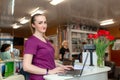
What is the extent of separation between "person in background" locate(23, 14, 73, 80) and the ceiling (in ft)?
7.13

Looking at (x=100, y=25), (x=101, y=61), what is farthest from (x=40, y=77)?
(x=100, y=25)

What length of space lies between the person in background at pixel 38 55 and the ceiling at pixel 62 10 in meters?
2.17

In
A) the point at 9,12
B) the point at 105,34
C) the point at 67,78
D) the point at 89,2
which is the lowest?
the point at 67,78

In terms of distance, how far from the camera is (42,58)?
Answer: 123 cm

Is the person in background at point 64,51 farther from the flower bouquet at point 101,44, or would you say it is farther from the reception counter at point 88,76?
the reception counter at point 88,76

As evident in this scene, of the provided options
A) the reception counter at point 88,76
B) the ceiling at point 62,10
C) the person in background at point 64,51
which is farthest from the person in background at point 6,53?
the reception counter at point 88,76

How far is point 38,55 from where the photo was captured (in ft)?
3.99

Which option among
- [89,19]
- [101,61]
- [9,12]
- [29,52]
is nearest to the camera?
[29,52]

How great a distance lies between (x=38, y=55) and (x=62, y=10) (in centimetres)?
387

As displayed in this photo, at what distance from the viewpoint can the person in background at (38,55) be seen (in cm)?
115

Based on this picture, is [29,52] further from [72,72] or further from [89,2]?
[89,2]

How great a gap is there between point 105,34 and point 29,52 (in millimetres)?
1225

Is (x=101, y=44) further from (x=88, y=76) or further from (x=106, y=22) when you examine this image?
(x=106, y=22)

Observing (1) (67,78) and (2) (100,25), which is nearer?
(1) (67,78)
